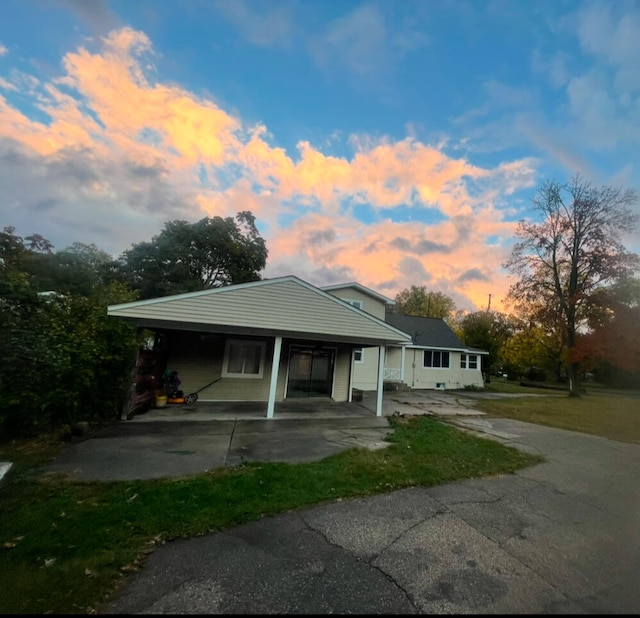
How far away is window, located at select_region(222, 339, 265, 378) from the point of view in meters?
11.5

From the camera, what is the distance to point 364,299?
19281 millimetres

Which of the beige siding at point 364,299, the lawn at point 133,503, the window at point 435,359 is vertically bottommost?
the lawn at point 133,503

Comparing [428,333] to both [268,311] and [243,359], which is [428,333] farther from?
[268,311]

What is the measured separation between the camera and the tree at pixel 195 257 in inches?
1105

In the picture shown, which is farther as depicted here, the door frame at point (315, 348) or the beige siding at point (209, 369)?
the door frame at point (315, 348)

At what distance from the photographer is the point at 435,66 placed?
10477 millimetres

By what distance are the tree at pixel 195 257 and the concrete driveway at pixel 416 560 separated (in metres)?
26.8

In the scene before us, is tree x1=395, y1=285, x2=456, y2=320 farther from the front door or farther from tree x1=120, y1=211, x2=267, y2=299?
the front door

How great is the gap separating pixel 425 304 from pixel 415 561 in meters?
51.5

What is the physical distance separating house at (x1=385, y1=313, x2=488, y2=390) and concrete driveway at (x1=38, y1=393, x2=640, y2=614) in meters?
17.1

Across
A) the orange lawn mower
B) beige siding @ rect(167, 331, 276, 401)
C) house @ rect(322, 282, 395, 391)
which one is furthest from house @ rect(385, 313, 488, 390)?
the orange lawn mower

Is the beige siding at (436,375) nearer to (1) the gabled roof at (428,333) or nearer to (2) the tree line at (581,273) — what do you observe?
(1) the gabled roof at (428,333)

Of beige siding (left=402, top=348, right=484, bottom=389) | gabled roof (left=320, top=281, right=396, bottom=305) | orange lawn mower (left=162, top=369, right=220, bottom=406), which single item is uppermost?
gabled roof (left=320, top=281, right=396, bottom=305)

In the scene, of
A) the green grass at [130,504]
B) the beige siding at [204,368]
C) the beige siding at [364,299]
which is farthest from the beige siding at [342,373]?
the green grass at [130,504]
